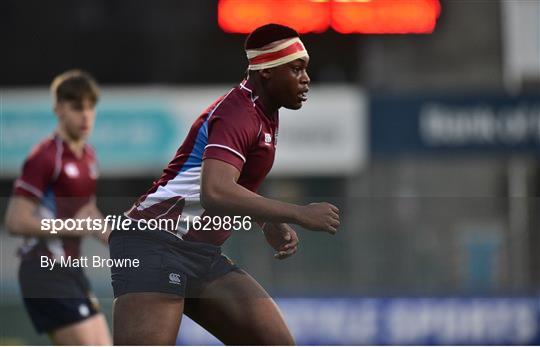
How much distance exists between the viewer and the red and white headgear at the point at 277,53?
5383 mm

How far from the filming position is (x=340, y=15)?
1203 cm

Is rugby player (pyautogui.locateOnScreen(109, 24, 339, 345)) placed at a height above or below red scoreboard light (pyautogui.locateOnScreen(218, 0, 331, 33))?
below

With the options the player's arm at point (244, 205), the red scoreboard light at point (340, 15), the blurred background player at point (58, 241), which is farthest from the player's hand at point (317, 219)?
the red scoreboard light at point (340, 15)

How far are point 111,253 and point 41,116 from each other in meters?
8.36

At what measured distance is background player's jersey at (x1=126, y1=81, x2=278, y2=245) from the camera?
5.21m

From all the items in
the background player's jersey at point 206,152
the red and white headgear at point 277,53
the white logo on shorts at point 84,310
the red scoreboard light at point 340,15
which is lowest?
the white logo on shorts at point 84,310

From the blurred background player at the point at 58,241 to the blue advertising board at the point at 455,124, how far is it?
633cm

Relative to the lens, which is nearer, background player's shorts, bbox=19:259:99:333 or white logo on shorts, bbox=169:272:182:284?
white logo on shorts, bbox=169:272:182:284

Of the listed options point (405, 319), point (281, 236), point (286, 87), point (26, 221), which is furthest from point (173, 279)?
point (405, 319)

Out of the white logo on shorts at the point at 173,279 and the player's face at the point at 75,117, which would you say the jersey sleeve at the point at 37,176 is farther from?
the white logo on shorts at the point at 173,279

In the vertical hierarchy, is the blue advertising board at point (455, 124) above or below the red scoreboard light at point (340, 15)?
below

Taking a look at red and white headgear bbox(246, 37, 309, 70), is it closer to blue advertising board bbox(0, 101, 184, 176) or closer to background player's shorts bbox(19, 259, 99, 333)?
background player's shorts bbox(19, 259, 99, 333)

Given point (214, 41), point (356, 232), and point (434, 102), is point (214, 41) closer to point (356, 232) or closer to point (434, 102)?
point (434, 102)

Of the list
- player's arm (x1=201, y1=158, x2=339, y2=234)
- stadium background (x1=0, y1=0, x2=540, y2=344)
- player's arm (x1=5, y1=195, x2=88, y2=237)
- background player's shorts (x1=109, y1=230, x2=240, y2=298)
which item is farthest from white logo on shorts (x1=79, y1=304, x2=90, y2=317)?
stadium background (x1=0, y1=0, x2=540, y2=344)
